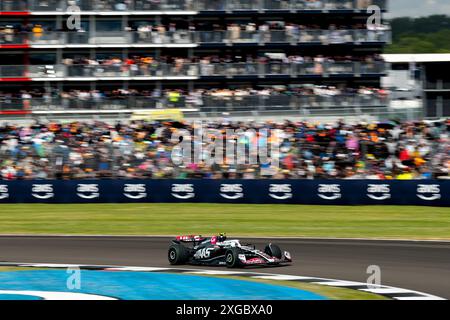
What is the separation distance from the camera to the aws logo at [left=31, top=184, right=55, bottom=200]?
30.0 m

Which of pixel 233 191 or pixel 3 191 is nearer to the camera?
pixel 233 191

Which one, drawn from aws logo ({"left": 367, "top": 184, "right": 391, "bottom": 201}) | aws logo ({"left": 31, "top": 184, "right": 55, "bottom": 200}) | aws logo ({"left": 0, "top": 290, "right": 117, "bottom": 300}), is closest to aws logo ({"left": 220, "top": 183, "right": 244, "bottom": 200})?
aws logo ({"left": 367, "top": 184, "right": 391, "bottom": 201})

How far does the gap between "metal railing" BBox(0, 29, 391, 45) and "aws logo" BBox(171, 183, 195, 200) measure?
18.6 metres

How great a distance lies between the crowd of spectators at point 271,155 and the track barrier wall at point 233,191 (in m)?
0.34

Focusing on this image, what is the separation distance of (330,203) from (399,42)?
7153 centimetres

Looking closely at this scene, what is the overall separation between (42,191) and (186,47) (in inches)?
738

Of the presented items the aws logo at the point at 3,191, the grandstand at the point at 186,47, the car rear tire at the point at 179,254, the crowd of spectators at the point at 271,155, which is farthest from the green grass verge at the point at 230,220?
the grandstand at the point at 186,47

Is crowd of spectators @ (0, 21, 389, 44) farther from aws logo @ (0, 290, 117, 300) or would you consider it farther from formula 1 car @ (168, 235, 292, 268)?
aws logo @ (0, 290, 117, 300)

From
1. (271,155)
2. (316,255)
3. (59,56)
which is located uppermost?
(59,56)

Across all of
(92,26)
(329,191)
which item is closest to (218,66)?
(92,26)

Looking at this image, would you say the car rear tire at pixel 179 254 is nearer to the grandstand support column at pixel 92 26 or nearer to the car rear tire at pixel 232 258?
the car rear tire at pixel 232 258

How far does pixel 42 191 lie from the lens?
30062 millimetres

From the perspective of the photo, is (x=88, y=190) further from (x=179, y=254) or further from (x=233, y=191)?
(x=179, y=254)
